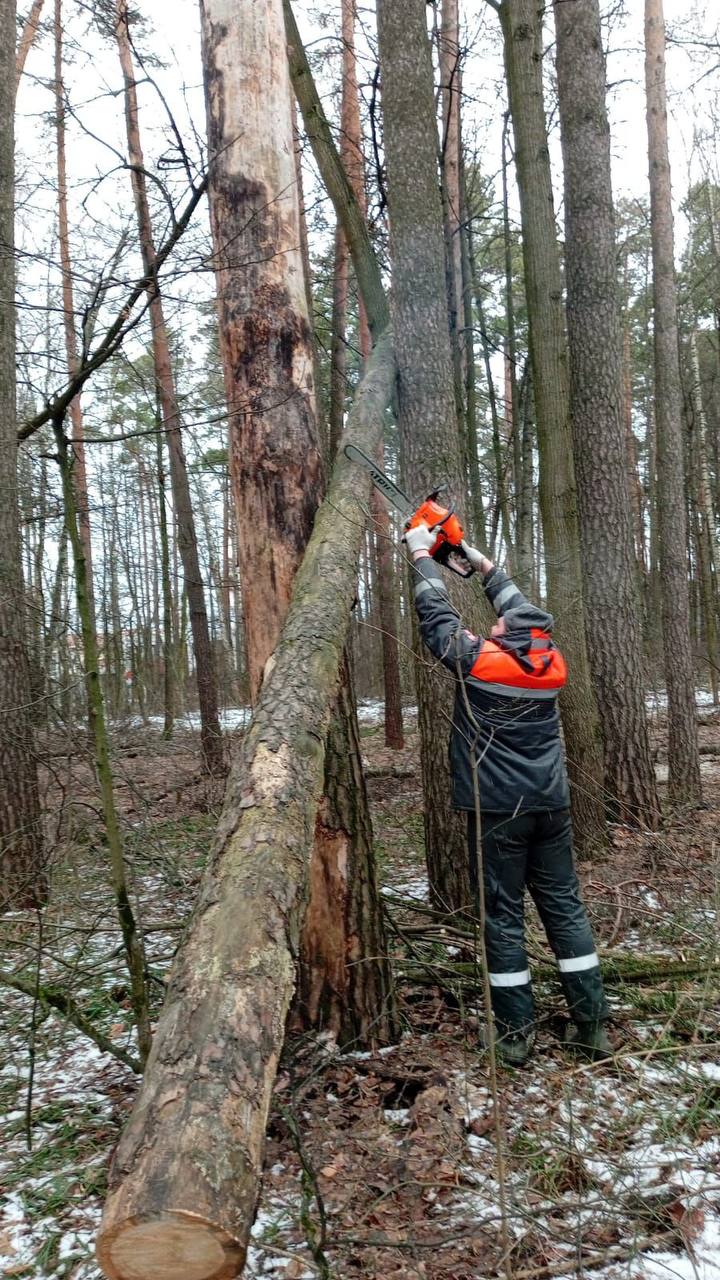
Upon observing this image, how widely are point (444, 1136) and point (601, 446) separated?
553 centimetres

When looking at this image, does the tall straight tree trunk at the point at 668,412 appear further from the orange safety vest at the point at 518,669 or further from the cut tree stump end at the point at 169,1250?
the cut tree stump end at the point at 169,1250

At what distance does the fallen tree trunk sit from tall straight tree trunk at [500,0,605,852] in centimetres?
387

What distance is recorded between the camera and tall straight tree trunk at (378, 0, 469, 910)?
4.95 m

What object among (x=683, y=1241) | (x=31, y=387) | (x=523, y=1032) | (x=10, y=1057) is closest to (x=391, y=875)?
(x=523, y=1032)

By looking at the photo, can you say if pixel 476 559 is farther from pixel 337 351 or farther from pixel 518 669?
pixel 337 351

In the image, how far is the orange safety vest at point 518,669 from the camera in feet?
11.4

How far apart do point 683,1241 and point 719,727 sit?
11867mm

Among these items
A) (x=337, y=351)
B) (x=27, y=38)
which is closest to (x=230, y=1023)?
(x=337, y=351)

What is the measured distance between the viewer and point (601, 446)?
6824mm

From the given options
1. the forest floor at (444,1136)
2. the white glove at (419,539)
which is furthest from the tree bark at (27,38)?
the forest floor at (444,1136)

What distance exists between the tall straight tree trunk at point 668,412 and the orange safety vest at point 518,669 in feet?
16.6

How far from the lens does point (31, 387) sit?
3.28 m

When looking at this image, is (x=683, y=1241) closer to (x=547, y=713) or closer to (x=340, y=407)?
(x=547, y=713)

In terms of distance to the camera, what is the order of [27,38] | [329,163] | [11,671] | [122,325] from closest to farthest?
[122,325], [329,163], [11,671], [27,38]
